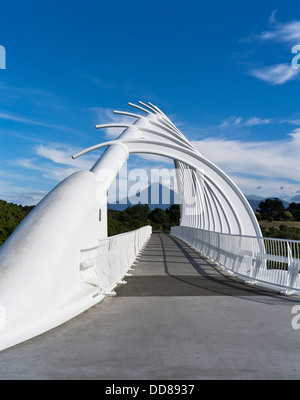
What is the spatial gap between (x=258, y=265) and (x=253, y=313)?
373 centimetres

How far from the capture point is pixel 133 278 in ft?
38.8

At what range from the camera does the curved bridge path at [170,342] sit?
432 centimetres

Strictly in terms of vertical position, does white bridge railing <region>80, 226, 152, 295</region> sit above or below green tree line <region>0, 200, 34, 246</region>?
below

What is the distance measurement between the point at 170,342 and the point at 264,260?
5767 mm

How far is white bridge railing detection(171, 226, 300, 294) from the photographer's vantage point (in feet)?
30.2

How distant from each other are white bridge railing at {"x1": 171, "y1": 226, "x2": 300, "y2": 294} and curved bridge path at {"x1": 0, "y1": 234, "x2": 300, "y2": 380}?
2.25 feet

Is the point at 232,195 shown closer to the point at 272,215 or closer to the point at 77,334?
the point at 77,334

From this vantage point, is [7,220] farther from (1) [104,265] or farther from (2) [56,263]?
(2) [56,263]

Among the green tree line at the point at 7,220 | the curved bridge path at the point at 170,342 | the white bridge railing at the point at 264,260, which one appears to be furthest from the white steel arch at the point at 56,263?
the green tree line at the point at 7,220

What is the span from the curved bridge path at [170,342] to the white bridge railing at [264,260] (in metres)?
0.69

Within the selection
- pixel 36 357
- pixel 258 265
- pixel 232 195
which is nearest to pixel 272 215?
pixel 232 195

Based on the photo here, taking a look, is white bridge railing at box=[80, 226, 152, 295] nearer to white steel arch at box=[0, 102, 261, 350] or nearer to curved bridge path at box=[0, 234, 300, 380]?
white steel arch at box=[0, 102, 261, 350]

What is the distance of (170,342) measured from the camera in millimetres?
5406

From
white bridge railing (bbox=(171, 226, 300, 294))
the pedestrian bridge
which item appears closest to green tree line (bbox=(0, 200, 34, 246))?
the pedestrian bridge
